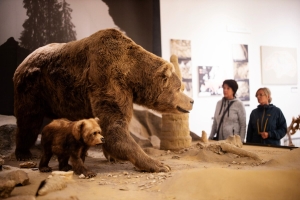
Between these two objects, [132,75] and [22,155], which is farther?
[22,155]

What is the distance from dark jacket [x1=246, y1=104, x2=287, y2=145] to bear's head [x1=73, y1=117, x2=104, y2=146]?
3.02 meters

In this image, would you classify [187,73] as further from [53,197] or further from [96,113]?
[53,197]

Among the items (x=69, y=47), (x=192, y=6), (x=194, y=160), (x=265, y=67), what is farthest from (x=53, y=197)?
(x=265, y=67)

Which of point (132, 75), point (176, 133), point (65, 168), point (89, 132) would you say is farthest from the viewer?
point (176, 133)

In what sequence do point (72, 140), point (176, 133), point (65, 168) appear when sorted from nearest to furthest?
point (72, 140) < point (65, 168) < point (176, 133)

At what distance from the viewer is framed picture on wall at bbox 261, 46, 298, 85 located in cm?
611

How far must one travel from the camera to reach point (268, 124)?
513 centimetres

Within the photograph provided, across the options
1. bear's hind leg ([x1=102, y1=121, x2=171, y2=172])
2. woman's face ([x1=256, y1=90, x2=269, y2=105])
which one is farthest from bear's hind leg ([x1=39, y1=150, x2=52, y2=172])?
woman's face ([x1=256, y1=90, x2=269, y2=105])

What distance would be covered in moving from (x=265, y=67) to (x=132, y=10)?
275 cm

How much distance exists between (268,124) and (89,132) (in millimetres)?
3161

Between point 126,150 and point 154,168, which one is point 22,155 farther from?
point 154,168

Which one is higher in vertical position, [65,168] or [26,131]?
[26,131]

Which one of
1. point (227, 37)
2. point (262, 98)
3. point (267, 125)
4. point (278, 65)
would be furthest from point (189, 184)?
point (278, 65)

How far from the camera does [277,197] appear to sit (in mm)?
2428
